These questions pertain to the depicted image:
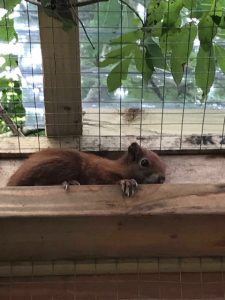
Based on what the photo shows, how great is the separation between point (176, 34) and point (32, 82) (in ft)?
1.38

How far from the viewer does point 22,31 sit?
154cm

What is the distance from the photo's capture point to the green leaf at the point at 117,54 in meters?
1.39

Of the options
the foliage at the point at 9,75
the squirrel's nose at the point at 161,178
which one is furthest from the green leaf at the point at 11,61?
the squirrel's nose at the point at 161,178

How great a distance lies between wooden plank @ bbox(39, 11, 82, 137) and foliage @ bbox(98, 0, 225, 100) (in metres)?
0.13

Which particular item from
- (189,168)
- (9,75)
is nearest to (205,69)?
(189,168)

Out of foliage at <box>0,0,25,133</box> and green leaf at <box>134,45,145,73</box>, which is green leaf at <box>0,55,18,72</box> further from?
green leaf at <box>134,45,145,73</box>

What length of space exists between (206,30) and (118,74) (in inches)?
8.6

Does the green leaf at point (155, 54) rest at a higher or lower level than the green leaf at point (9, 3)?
lower

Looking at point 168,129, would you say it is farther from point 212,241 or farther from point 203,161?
point 212,241

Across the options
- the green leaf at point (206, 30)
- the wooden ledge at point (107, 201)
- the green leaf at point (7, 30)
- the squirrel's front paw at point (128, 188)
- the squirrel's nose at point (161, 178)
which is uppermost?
the green leaf at point (206, 30)

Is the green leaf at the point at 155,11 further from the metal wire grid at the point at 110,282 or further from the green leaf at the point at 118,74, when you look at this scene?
the metal wire grid at the point at 110,282

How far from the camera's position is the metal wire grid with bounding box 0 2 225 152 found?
5.35 ft

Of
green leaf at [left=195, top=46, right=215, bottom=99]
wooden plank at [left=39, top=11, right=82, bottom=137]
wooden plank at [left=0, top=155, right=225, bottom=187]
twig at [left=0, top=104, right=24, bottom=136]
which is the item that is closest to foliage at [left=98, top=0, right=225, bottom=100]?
green leaf at [left=195, top=46, right=215, bottom=99]

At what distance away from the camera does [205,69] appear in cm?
140
